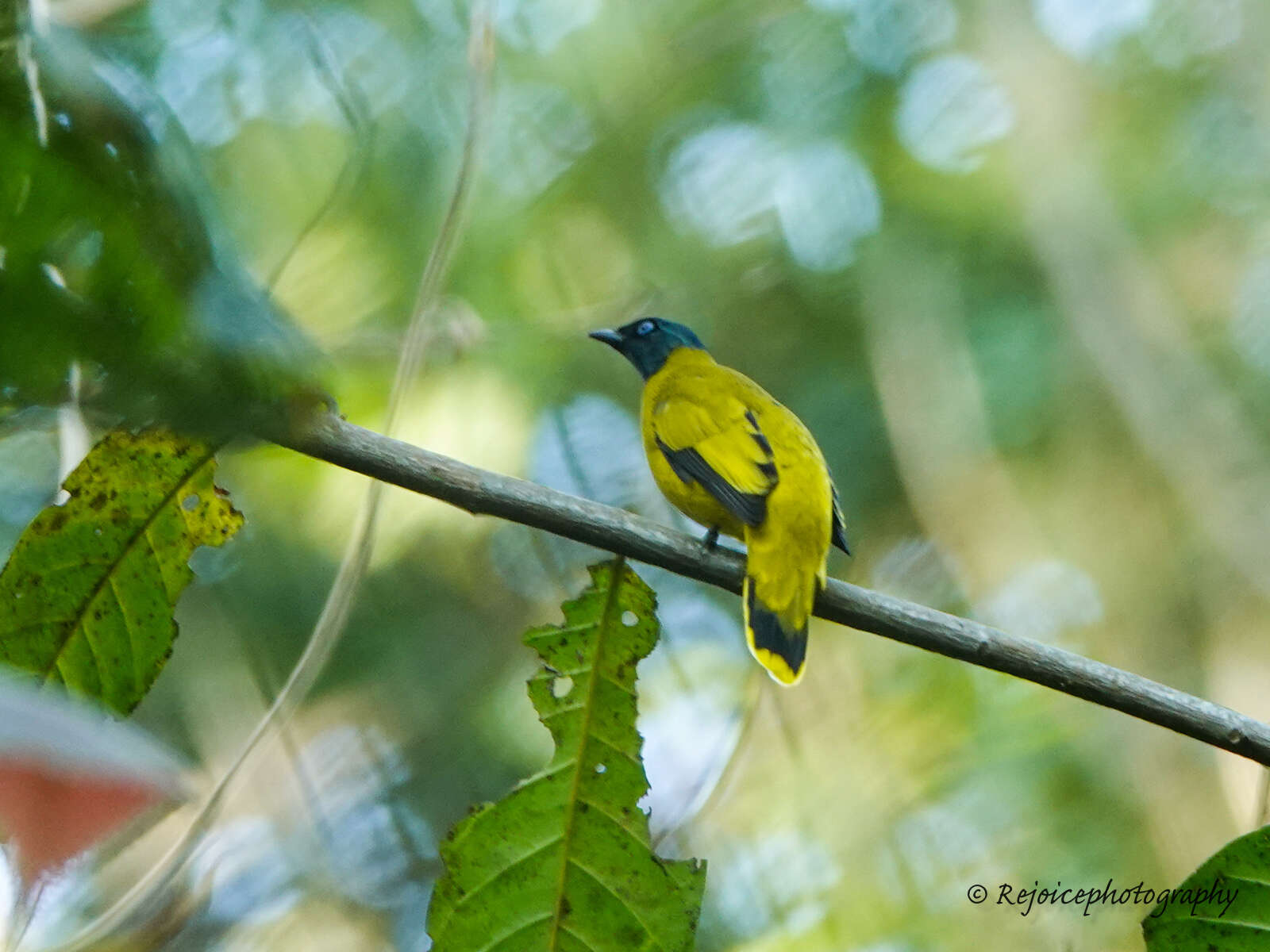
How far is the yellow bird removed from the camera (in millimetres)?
2758

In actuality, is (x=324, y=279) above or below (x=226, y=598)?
above

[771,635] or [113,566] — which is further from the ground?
[771,635]

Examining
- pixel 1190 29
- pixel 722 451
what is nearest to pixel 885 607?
pixel 722 451

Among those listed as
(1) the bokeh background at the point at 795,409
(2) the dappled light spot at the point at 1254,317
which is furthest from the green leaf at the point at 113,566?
(2) the dappled light spot at the point at 1254,317

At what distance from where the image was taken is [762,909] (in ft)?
13.7

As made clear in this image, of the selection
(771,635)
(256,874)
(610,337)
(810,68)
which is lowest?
(256,874)

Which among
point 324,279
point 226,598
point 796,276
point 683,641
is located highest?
point 796,276

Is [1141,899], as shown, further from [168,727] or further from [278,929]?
[168,727]

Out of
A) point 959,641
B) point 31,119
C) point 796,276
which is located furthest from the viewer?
point 796,276

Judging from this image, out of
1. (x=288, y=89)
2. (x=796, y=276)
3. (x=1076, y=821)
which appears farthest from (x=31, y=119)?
(x=796, y=276)

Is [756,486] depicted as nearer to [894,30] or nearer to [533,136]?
[533,136]

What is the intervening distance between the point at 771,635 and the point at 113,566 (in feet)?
4.80

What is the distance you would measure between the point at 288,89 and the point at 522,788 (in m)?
4.07

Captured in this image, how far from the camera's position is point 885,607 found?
74.1 inches
